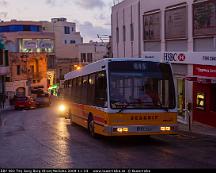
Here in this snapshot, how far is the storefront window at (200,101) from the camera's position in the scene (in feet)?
86.7

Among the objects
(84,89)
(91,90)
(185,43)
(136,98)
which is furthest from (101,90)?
(185,43)

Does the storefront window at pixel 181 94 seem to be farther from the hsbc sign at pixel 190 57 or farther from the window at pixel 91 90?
the window at pixel 91 90

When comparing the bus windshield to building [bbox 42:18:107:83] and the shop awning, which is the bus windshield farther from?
building [bbox 42:18:107:83]

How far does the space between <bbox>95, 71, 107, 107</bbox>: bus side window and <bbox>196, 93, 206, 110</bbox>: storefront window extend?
897 cm

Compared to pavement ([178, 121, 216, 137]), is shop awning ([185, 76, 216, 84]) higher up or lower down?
higher up

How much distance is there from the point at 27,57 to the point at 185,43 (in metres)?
54.9

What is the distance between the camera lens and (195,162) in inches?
529

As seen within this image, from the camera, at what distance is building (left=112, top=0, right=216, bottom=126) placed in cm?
2528

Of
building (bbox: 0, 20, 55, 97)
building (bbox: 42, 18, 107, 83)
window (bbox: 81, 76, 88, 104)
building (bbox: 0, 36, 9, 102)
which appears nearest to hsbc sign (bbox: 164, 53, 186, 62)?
window (bbox: 81, 76, 88, 104)

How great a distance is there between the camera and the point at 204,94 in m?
26.2

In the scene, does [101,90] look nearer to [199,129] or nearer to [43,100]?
[199,129]

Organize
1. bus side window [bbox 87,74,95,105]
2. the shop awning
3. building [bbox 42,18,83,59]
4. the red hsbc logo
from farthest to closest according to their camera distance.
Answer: building [bbox 42,18,83,59], the red hsbc logo, the shop awning, bus side window [bbox 87,74,95,105]

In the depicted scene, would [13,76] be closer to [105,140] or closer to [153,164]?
[105,140]

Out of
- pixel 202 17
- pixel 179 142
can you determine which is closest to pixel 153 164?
pixel 179 142
